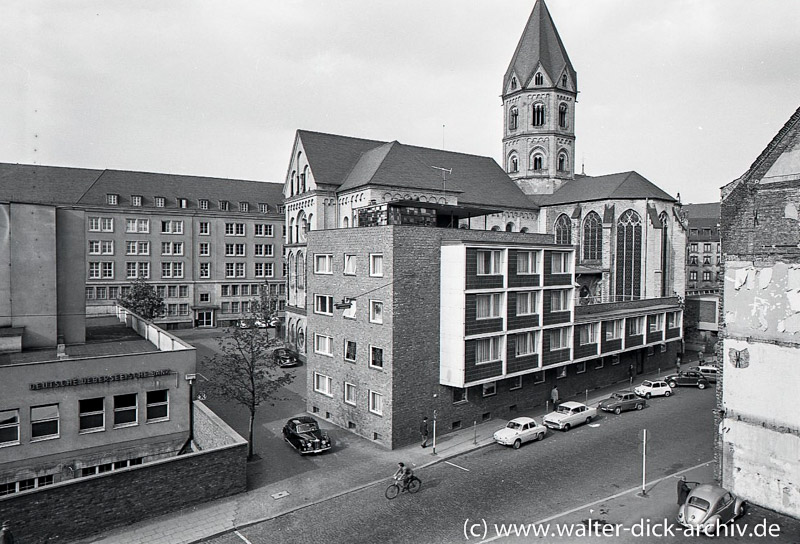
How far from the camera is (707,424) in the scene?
1153 inches

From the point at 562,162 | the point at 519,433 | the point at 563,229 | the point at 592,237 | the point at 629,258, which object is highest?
the point at 562,162

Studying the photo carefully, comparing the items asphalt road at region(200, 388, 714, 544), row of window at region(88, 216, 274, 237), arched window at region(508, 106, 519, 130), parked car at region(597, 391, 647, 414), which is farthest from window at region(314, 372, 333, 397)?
arched window at region(508, 106, 519, 130)

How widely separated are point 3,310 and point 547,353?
2724cm

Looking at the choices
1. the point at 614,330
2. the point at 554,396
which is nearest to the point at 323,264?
the point at 554,396

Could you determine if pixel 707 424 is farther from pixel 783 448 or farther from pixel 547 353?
pixel 783 448

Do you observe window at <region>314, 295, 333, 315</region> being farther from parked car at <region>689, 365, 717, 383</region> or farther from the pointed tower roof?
the pointed tower roof

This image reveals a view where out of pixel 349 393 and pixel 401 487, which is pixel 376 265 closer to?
pixel 349 393

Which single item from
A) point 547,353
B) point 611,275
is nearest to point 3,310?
point 547,353

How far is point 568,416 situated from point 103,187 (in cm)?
5848

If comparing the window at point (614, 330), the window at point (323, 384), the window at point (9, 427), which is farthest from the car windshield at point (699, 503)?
the window at point (9, 427)

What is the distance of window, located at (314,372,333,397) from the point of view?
30906mm

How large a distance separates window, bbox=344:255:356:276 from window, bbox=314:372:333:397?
239 inches

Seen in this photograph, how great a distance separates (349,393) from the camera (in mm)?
29438

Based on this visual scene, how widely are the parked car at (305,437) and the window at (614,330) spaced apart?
20.2 metres
